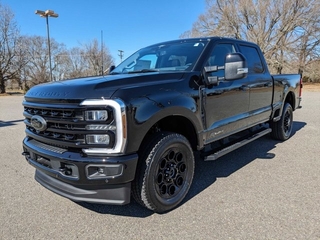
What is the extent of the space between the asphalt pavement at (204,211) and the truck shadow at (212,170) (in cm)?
1

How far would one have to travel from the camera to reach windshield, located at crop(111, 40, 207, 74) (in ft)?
11.3

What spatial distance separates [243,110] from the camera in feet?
13.4

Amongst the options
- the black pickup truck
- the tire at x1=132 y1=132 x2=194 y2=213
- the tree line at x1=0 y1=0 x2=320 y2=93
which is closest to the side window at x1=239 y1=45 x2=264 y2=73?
the black pickup truck

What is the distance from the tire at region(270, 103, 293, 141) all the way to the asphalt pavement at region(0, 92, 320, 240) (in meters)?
1.51

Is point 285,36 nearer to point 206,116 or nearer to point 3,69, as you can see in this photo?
point 206,116

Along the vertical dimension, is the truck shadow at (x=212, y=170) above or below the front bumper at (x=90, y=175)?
below

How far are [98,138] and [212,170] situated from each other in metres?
2.31

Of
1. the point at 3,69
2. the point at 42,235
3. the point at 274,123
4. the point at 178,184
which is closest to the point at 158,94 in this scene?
the point at 178,184

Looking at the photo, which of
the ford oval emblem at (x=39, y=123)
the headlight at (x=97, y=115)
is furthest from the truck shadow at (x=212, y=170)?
the headlight at (x=97, y=115)

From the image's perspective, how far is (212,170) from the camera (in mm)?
4039

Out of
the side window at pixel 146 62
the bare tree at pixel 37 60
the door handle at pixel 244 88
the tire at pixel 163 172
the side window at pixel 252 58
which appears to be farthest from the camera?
the bare tree at pixel 37 60

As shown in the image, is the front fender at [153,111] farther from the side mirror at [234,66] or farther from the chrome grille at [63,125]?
the side mirror at [234,66]

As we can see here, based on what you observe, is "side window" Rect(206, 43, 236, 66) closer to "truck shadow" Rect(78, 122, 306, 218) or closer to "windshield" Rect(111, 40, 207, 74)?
"windshield" Rect(111, 40, 207, 74)

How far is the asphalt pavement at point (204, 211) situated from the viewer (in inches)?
96.3
